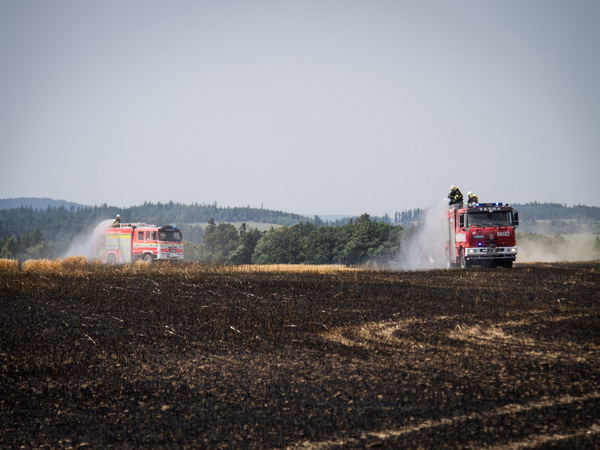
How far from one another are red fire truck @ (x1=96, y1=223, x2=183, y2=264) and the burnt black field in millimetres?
33779

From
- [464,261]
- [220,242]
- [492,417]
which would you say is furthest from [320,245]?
[492,417]

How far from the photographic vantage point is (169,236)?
53375mm

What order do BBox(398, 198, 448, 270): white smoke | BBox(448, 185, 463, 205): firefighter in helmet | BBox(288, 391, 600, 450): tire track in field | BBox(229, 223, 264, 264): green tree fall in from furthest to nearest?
BBox(229, 223, 264, 264): green tree
BBox(398, 198, 448, 270): white smoke
BBox(448, 185, 463, 205): firefighter in helmet
BBox(288, 391, 600, 450): tire track in field

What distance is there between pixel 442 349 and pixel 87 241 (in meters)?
60.8

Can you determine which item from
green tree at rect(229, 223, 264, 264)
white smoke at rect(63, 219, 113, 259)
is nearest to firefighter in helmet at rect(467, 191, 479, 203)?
white smoke at rect(63, 219, 113, 259)

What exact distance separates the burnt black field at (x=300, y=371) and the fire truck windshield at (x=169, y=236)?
33882 millimetres

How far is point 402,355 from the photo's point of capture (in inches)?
440

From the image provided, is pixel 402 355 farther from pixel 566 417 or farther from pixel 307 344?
pixel 566 417

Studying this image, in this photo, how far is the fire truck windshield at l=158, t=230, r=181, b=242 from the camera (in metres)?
53.0

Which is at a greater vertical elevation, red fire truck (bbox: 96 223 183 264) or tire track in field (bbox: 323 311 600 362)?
red fire truck (bbox: 96 223 183 264)

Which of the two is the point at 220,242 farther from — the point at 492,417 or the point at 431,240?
the point at 492,417

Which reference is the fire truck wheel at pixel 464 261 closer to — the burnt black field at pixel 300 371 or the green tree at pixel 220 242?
the burnt black field at pixel 300 371

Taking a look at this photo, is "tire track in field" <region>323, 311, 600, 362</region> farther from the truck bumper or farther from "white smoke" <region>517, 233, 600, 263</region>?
"white smoke" <region>517, 233, 600, 263</region>

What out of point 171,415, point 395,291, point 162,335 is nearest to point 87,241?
point 395,291
